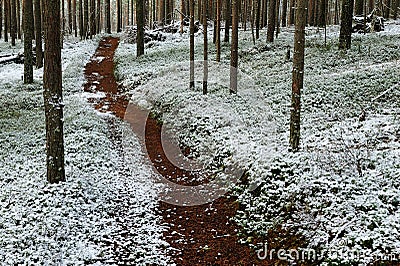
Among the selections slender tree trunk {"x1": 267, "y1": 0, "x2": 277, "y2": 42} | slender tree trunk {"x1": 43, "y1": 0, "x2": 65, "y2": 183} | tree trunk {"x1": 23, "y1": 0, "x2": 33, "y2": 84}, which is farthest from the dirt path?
slender tree trunk {"x1": 267, "y1": 0, "x2": 277, "y2": 42}

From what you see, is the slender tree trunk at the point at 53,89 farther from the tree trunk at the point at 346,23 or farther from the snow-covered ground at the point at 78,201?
the tree trunk at the point at 346,23

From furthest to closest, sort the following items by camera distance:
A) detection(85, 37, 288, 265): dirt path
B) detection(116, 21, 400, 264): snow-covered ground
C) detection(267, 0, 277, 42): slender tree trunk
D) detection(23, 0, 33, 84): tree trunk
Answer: detection(267, 0, 277, 42): slender tree trunk → detection(23, 0, 33, 84): tree trunk → detection(85, 37, 288, 265): dirt path → detection(116, 21, 400, 264): snow-covered ground

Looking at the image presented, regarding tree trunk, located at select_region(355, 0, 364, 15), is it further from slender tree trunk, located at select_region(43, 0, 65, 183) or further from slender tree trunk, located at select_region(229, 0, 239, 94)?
slender tree trunk, located at select_region(43, 0, 65, 183)

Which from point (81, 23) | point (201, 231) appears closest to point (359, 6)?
point (201, 231)

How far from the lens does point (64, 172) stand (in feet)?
33.3

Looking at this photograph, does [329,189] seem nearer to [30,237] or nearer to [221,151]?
[221,151]

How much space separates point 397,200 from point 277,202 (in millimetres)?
2553

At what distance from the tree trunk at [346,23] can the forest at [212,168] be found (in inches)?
7.4

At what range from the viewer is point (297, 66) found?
10.1 m

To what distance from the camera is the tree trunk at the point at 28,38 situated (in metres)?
21.0

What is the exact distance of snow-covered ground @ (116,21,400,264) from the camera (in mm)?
7359

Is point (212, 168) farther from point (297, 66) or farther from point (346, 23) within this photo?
point (346, 23)

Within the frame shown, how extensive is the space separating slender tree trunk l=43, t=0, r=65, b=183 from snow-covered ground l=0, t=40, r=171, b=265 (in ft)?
1.88

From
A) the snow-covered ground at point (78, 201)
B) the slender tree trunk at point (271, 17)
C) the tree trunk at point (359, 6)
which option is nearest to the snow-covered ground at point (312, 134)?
the tree trunk at point (359, 6)
